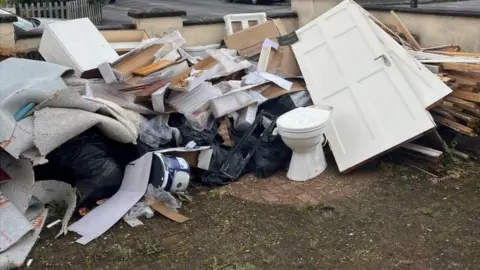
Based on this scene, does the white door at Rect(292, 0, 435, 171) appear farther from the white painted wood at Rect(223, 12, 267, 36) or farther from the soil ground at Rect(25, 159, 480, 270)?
the white painted wood at Rect(223, 12, 267, 36)

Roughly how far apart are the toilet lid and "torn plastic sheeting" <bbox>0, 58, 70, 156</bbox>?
2166 millimetres

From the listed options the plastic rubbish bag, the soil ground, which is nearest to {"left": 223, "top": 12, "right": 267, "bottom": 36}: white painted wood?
the plastic rubbish bag

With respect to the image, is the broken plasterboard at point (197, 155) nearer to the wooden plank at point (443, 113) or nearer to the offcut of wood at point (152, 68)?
the offcut of wood at point (152, 68)

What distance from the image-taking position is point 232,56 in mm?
6598

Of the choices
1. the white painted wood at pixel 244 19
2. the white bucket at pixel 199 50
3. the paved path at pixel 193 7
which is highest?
the white painted wood at pixel 244 19

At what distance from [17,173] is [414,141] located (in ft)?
12.6

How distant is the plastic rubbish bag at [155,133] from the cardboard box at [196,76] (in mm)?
412

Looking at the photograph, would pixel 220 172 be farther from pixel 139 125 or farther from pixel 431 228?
pixel 431 228

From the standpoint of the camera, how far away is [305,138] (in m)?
4.95

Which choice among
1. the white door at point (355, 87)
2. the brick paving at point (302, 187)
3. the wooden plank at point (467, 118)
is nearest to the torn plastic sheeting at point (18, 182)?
the brick paving at point (302, 187)

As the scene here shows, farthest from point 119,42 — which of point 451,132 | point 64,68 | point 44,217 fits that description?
point 451,132

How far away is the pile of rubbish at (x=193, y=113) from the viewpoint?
4.38 meters

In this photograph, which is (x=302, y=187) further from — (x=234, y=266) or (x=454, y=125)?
(x=454, y=125)

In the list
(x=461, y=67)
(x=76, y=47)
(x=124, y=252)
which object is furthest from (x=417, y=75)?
(x=76, y=47)
